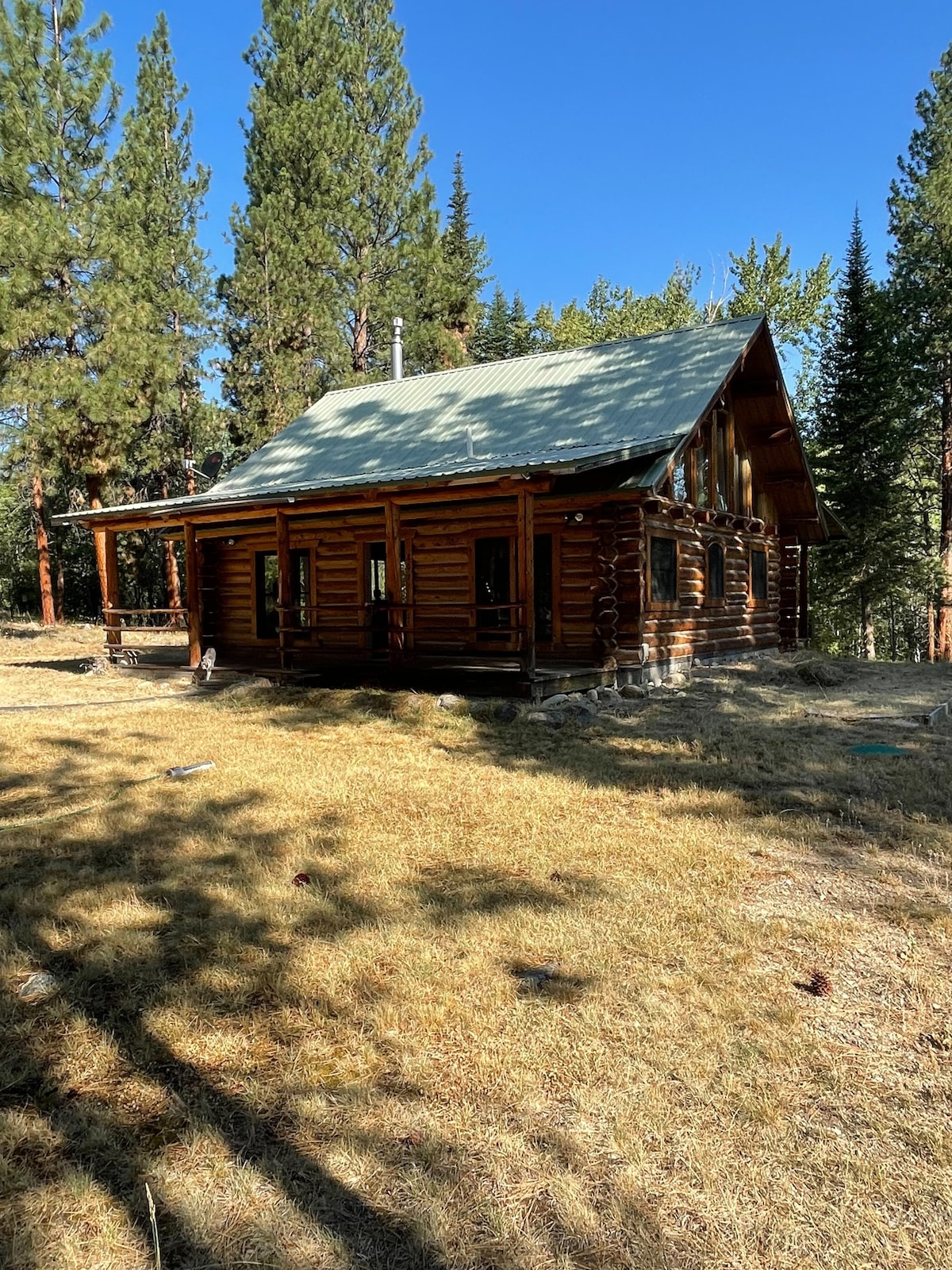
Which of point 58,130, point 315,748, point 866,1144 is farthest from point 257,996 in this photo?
point 58,130

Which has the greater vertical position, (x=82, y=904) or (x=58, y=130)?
(x=58, y=130)

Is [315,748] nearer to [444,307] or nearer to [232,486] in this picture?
[232,486]

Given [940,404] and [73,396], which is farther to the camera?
[940,404]

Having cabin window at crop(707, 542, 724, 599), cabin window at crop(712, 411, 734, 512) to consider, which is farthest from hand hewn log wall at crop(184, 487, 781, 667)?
cabin window at crop(712, 411, 734, 512)

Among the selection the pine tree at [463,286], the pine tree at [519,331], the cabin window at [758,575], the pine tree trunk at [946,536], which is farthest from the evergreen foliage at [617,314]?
the cabin window at [758,575]

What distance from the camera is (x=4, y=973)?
347cm

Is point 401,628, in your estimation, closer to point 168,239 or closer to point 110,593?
point 110,593

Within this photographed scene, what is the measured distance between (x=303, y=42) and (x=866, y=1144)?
112 ft

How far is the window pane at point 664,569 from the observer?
14023 millimetres

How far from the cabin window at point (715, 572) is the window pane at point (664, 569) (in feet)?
6.23

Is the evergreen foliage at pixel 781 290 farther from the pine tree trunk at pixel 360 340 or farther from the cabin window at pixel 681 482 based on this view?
the cabin window at pixel 681 482

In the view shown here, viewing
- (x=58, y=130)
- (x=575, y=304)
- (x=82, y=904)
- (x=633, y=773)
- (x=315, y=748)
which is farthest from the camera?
(x=575, y=304)

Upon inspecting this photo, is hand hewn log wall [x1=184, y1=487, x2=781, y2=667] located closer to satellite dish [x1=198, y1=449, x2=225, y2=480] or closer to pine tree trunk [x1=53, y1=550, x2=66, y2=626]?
satellite dish [x1=198, y1=449, x2=225, y2=480]

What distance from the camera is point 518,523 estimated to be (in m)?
11.7
